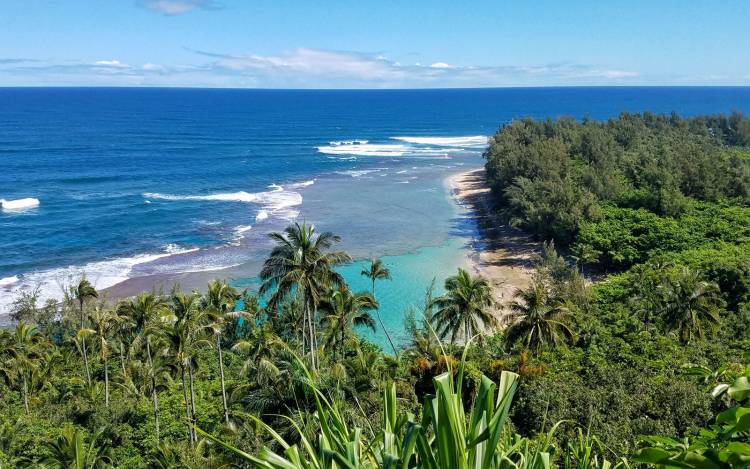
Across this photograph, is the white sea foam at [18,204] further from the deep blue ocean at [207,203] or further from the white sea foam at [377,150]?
the white sea foam at [377,150]

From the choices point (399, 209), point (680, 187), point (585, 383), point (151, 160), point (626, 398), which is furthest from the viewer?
A: point (151, 160)

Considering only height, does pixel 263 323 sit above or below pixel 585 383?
below

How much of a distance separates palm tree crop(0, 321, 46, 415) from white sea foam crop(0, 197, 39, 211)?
43107 mm

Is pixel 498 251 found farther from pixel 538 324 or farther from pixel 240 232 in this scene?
pixel 538 324

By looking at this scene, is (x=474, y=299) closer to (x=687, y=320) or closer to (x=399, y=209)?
(x=687, y=320)

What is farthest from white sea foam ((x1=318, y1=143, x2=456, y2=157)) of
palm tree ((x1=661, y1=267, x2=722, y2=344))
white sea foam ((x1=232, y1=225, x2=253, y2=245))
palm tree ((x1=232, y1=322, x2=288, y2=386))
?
palm tree ((x1=232, y1=322, x2=288, y2=386))

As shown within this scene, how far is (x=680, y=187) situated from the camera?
6619 cm

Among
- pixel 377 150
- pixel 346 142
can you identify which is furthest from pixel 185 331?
pixel 346 142

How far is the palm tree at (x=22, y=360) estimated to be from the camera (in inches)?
1185

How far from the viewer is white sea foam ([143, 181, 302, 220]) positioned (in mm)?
74062

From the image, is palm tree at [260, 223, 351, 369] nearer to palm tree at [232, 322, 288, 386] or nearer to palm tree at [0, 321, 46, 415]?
palm tree at [232, 322, 288, 386]

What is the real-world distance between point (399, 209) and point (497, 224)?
42.0ft

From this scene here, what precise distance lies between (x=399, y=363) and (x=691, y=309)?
60.4 ft

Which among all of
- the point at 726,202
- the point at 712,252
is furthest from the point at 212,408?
the point at 726,202
